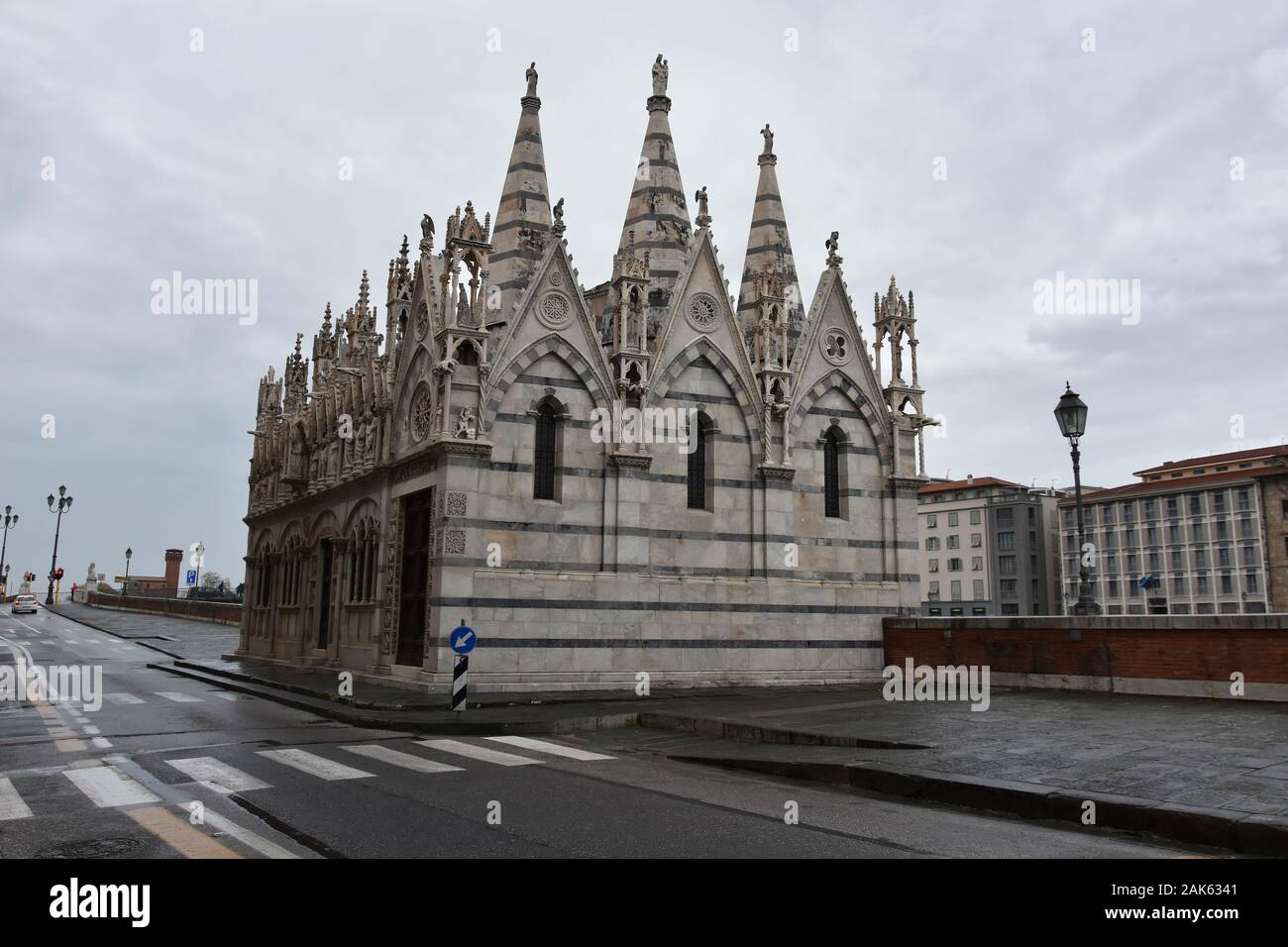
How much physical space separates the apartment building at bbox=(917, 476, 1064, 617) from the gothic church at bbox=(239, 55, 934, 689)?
70.3 m

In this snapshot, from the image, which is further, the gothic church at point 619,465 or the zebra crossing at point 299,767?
the gothic church at point 619,465

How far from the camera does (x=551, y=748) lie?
1353 cm

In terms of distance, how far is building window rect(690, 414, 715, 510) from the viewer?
24016 millimetres

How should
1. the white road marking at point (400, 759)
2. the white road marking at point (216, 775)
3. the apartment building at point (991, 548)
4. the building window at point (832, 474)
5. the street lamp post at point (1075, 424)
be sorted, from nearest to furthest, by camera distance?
the white road marking at point (216, 775) < the white road marking at point (400, 759) < the street lamp post at point (1075, 424) < the building window at point (832, 474) < the apartment building at point (991, 548)

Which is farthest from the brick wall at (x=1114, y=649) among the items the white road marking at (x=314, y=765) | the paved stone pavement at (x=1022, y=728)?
the white road marking at (x=314, y=765)

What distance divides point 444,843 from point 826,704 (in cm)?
1263

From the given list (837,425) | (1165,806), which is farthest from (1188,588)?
(1165,806)

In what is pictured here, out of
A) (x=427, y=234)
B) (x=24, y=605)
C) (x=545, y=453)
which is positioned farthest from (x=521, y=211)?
(x=24, y=605)

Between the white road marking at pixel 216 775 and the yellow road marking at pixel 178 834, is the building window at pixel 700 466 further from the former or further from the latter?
the yellow road marking at pixel 178 834

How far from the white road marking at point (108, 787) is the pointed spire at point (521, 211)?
612 inches

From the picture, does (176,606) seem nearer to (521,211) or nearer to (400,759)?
(521,211)

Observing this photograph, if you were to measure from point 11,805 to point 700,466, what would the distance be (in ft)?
56.5

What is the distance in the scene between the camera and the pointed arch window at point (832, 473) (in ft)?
84.2
